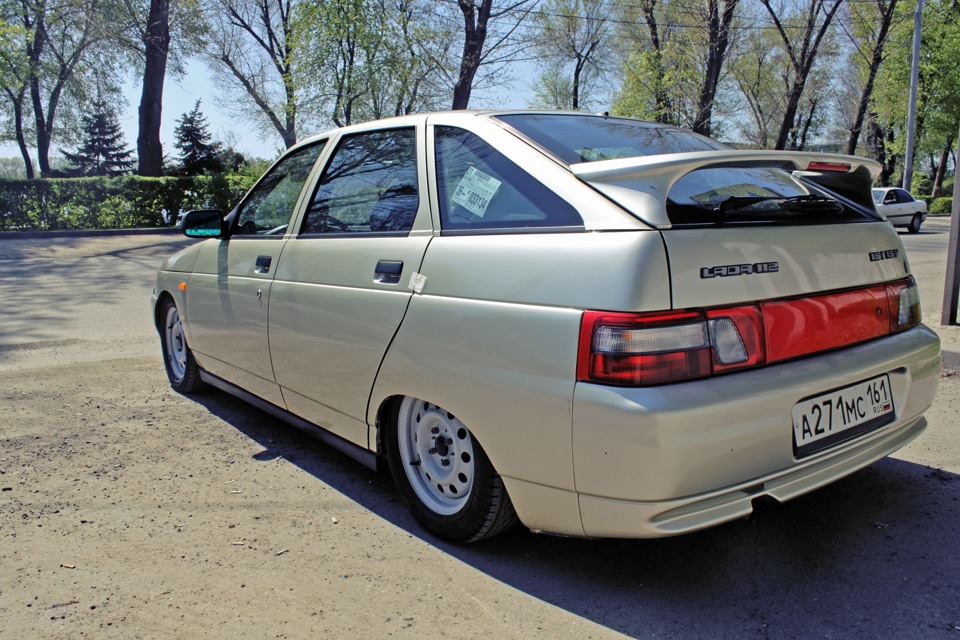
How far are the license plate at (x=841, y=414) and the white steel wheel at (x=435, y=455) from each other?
3.65 ft

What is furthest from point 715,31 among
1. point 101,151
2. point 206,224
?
point 101,151

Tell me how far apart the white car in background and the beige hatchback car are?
23.3 meters

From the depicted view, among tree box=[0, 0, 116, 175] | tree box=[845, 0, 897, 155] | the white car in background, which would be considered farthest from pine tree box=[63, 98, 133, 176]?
the white car in background

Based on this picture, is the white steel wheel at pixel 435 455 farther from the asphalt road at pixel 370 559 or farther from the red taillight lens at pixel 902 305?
the red taillight lens at pixel 902 305

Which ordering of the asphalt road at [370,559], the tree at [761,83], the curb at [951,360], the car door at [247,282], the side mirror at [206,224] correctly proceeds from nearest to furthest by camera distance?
the asphalt road at [370,559], the car door at [247,282], the side mirror at [206,224], the curb at [951,360], the tree at [761,83]

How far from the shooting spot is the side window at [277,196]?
3.72 meters

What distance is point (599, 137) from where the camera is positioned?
2887 millimetres

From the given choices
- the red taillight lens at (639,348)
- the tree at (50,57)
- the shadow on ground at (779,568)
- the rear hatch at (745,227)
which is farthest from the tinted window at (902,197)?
the tree at (50,57)

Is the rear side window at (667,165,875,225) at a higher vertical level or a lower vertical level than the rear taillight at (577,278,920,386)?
higher

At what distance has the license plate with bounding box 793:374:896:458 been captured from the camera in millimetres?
2268

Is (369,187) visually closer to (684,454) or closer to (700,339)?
(700,339)

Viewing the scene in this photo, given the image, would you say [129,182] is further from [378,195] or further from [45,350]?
[378,195]

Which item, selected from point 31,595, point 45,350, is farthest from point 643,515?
point 45,350

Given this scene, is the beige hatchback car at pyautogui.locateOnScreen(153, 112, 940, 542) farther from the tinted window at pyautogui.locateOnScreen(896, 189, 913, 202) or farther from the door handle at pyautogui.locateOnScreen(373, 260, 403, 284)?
the tinted window at pyautogui.locateOnScreen(896, 189, 913, 202)
